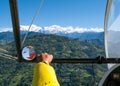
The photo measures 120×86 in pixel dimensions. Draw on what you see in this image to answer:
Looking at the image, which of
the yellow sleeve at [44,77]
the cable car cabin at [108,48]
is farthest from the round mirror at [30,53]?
the yellow sleeve at [44,77]

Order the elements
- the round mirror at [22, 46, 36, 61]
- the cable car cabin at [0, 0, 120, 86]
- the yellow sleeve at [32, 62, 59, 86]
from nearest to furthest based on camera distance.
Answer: the yellow sleeve at [32, 62, 59, 86] → the round mirror at [22, 46, 36, 61] → the cable car cabin at [0, 0, 120, 86]

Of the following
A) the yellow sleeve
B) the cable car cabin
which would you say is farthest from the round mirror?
the yellow sleeve

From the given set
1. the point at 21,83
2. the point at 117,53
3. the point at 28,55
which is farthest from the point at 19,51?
the point at 21,83

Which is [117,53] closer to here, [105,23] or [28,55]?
[105,23]

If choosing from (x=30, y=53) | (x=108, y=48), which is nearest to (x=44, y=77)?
(x=30, y=53)

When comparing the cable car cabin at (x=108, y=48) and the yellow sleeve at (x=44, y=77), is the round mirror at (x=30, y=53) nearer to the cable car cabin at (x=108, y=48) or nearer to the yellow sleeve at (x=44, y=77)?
the cable car cabin at (x=108, y=48)

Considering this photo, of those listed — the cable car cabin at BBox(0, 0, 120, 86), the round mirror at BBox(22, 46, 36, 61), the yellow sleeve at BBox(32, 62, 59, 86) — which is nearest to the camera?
the yellow sleeve at BBox(32, 62, 59, 86)

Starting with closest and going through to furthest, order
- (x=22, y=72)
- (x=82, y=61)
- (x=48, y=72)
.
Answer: (x=48, y=72) → (x=82, y=61) → (x=22, y=72)

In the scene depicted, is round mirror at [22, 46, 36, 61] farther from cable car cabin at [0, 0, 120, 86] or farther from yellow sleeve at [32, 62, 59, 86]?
yellow sleeve at [32, 62, 59, 86]

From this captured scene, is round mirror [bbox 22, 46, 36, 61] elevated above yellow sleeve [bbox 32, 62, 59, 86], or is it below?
below
